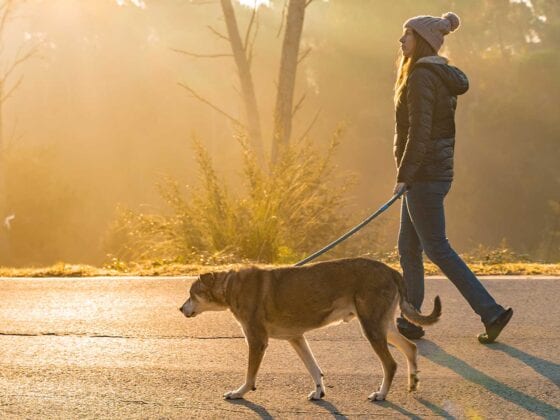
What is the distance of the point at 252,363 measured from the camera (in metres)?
5.55

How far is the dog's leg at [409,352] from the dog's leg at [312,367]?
0.47 meters

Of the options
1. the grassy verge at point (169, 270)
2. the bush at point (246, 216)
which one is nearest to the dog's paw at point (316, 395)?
the grassy verge at point (169, 270)

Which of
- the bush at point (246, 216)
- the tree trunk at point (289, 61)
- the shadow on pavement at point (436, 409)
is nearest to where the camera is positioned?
the shadow on pavement at point (436, 409)

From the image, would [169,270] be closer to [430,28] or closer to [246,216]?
[246,216]

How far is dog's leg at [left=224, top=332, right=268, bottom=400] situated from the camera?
5.55 metres

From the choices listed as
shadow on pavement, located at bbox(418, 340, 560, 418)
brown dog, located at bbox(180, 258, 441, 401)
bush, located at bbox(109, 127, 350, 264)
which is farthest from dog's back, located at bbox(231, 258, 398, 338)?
bush, located at bbox(109, 127, 350, 264)

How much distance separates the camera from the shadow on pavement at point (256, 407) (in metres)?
5.24

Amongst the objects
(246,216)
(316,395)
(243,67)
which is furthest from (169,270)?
(243,67)

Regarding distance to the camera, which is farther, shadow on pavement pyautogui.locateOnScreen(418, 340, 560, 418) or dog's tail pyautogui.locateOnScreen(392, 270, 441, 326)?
dog's tail pyautogui.locateOnScreen(392, 270, 441, 326)

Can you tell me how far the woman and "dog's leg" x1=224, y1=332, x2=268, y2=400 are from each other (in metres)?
1.66

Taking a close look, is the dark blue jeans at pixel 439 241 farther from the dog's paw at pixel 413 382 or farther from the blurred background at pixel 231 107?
the blurred background at pixel 231 107

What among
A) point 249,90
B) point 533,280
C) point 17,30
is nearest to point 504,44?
point 17,30

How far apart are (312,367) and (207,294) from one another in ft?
2.56

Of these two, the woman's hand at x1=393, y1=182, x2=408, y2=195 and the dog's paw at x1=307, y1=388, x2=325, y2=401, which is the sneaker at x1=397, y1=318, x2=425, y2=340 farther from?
the dog's paw at x1=307, y1=388, x2=325, y2=401
